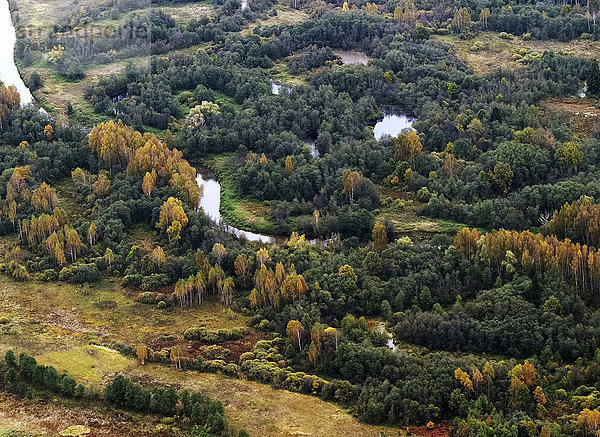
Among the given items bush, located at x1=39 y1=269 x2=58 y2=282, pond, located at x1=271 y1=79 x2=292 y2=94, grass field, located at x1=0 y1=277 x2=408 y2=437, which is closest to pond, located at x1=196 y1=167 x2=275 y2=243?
Result: grass field, located at x1=0 y1=277 x2=408 y2=437

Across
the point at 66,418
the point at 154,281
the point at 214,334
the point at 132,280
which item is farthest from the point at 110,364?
the point at 132,280

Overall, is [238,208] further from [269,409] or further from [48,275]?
[269,409]

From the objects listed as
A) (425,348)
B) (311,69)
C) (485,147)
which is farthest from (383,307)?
(311,69)

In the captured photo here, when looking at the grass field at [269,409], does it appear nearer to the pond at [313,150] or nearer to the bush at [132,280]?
the bush at [132,280]

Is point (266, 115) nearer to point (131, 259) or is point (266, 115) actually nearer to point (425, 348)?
point (131, 259)

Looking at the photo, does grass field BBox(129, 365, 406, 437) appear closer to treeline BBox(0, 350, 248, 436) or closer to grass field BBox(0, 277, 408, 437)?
grass field BBox(0, 277, 408, 437)

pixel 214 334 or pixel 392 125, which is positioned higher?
pixel 392 125
